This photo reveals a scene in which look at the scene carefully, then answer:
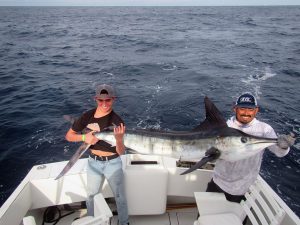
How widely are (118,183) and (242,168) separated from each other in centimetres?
131

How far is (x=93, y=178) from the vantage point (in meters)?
3.38

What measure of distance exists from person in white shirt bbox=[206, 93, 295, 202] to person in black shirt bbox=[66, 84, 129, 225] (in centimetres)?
104

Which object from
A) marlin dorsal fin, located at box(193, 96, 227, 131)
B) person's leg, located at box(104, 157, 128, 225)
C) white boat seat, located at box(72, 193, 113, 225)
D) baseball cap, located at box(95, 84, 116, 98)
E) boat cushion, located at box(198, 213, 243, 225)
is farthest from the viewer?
person's leg, located at box(104, 157, 128, 225)

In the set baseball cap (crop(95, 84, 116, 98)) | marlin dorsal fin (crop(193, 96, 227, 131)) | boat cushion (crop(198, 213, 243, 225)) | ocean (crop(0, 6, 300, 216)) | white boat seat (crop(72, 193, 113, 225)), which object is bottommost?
ocean (crop(0, 6, 300, 216))

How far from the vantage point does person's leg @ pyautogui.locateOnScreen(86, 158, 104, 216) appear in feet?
10.9

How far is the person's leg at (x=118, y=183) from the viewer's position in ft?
10.8

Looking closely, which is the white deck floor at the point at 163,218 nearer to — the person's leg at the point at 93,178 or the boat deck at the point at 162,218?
the boat deck at the point at 162,218

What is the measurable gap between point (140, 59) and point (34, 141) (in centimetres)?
1122

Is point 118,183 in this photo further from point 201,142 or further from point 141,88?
point 141,88

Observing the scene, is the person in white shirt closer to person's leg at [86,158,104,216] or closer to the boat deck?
the boat deck

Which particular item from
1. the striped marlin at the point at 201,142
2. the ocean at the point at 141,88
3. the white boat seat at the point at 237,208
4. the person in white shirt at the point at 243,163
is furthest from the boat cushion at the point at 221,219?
the ocean at the point at 141,88

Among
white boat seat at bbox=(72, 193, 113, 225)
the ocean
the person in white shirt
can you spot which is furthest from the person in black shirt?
the ocean

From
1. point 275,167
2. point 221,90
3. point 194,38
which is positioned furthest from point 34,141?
point 194,38

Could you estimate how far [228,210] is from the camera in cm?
315
